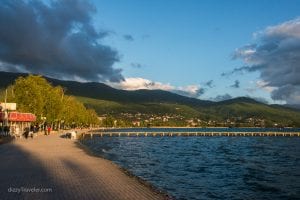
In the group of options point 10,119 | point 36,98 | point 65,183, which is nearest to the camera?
point 65,183

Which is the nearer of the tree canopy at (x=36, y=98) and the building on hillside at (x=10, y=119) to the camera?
the building on hillside at (x=10, y=119)

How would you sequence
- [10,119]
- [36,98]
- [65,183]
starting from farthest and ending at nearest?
1. [36,98]
2. [10,119]
3. [65,183]

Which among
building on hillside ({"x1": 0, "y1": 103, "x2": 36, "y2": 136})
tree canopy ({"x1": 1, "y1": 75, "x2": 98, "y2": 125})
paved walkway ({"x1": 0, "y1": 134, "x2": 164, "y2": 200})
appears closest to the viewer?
paved walkway ({"x1": 0, "y1": 134, "x2": 164, "y2": 200})

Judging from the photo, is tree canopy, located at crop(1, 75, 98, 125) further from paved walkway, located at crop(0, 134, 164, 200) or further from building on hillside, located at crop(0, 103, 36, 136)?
paved walkway, located at crop(0, 134, 164, 200)

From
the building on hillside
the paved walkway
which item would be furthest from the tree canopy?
the paved walkway

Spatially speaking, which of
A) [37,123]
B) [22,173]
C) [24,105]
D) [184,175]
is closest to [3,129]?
[24,105]

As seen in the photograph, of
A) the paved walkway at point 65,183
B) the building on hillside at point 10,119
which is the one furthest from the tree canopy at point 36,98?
the paved walkway at point 65,183

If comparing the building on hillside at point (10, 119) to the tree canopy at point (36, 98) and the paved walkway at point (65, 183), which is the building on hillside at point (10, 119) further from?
the paved walkway at point (65, 183)

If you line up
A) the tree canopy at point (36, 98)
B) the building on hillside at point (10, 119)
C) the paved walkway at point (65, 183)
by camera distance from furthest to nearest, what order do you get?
the tree canopy at point (36, 98), the building on hillside at point (10, 119), the paved walkway at point (65, 183)

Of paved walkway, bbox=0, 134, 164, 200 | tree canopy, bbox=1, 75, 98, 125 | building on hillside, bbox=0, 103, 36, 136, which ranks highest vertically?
tree canopy, bbox=1, 75, 98, 125

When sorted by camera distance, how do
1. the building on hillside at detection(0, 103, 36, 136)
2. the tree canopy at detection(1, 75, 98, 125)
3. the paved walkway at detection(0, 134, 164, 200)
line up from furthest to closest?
the tree canopy at detection(1, 75, 98, 125) < the building on hillside at detection(0, 103, 36, 136) < the paved walkway at detection(0, 134, 164, 200)

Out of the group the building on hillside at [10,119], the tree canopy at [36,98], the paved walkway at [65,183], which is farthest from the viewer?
the tree canopy at [36,98]

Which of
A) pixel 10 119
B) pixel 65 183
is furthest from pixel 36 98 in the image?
pixel 65 183

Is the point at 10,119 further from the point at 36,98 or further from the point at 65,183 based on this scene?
the point at 65,183
